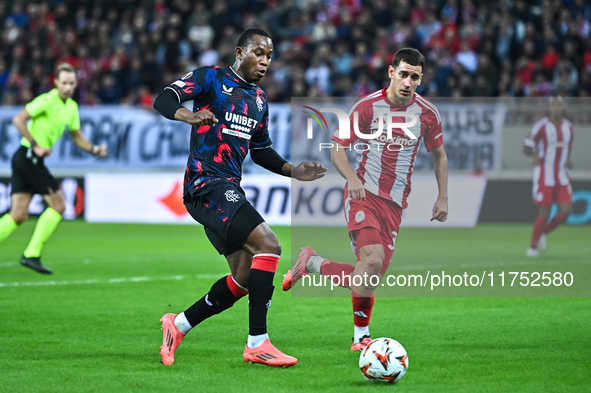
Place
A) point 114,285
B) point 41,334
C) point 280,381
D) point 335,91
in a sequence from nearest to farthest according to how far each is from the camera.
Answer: point 280,381 → point 41,334 → point 114,285 → point 335,91

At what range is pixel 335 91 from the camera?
60.6 feet

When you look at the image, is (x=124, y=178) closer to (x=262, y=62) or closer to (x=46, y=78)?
(x=46, y=78)

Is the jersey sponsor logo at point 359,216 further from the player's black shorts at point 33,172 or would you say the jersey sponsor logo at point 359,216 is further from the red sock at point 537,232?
the red sock at point 537,232

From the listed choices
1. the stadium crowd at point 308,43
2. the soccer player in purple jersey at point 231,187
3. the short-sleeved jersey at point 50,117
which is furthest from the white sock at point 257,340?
the stadium crowd at point 308,43

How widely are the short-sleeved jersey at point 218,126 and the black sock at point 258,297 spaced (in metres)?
0.65

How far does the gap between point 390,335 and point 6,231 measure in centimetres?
551

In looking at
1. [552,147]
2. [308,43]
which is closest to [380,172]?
[552,147]

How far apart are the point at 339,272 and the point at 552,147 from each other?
A: 7392 millimetres

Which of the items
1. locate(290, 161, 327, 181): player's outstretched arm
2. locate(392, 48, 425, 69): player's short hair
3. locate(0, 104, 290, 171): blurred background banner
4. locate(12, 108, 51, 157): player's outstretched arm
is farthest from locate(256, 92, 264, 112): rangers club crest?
locate(0, 104, 290, 171): blurred background banner

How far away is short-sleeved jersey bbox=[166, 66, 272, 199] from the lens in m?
5.63

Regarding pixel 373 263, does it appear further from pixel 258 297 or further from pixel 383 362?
pixel 383 362

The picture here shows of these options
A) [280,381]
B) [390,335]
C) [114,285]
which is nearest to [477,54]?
[114,285]

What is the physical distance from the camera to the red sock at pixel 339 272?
636 centimetres

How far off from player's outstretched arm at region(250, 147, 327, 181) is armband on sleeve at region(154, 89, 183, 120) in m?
0.93
